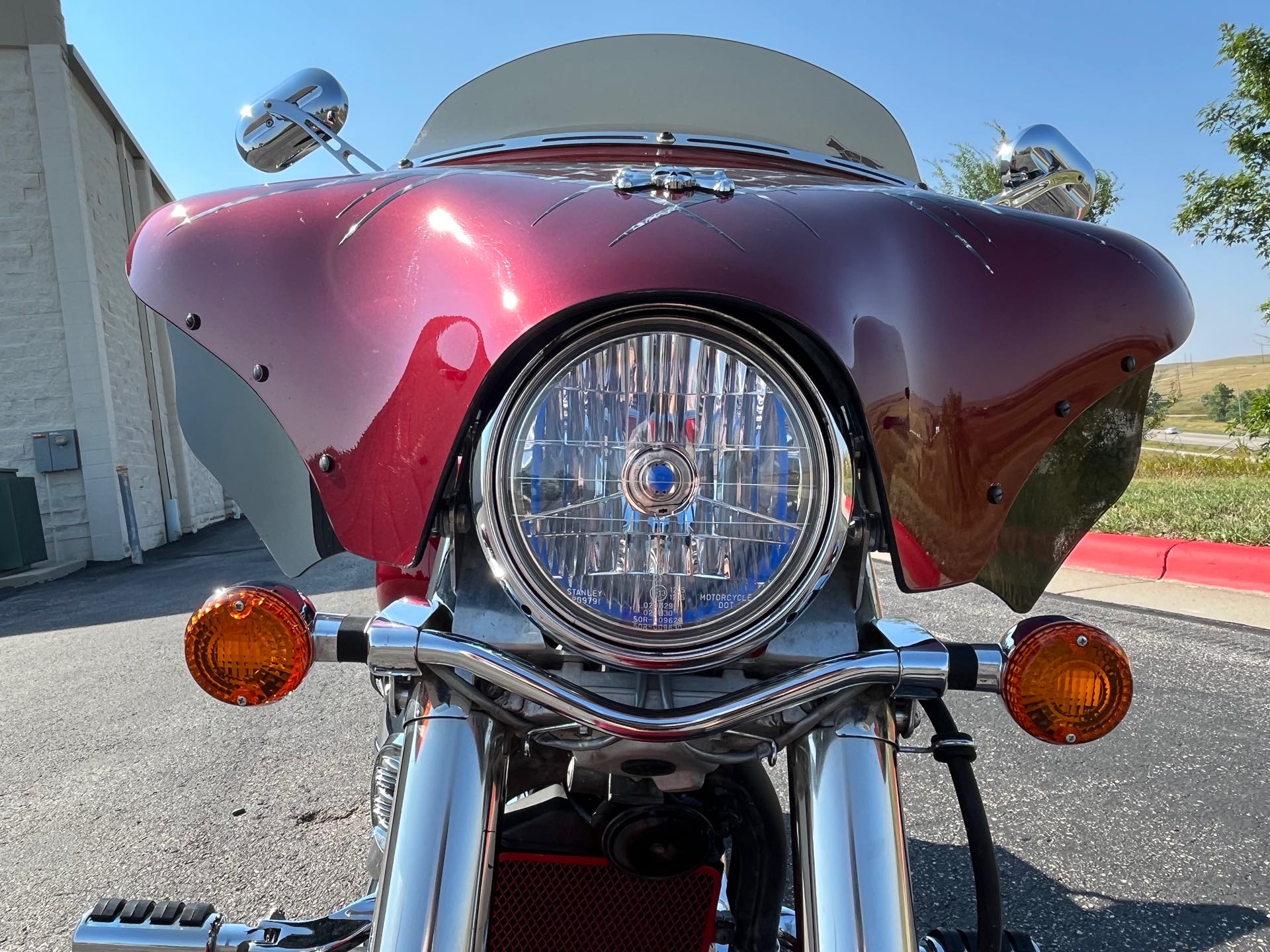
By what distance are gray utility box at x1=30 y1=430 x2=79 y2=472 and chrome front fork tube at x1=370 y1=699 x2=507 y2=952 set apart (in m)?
10.8

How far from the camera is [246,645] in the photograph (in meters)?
1.01

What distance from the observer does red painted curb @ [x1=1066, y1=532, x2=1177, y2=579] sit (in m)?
5.56

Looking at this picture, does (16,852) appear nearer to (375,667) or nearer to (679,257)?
(375,667)

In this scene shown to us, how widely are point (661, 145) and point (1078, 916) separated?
6.61 ft

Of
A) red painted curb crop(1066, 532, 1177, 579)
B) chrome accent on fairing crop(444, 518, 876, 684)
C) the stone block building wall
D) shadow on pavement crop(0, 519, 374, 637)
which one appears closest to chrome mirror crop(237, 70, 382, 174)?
chrome accent on fairing crop(444, 518, 876, 684)

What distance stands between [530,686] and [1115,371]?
2.96 ft

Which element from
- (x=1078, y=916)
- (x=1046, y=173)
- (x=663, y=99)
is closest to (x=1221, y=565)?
(x=1078, y=916)

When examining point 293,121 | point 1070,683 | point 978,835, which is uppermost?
point 293,121

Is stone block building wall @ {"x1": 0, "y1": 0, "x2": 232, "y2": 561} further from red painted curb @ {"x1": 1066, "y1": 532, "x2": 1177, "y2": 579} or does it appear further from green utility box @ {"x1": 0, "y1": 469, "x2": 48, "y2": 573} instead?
red painted curb @ {"x1": 1066, "y1": 532, "x2": 1177, "y2": 579}

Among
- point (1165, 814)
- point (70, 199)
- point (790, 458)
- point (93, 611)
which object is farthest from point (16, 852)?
point (70, 199)

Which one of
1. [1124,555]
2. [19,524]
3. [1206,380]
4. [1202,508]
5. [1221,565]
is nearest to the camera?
[1221,565]

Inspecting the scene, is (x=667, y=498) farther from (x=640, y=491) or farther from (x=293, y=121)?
(x=293, y=121)

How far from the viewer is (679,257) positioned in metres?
0.96

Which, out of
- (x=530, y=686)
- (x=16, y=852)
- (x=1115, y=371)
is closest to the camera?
(x=530, y=686)
